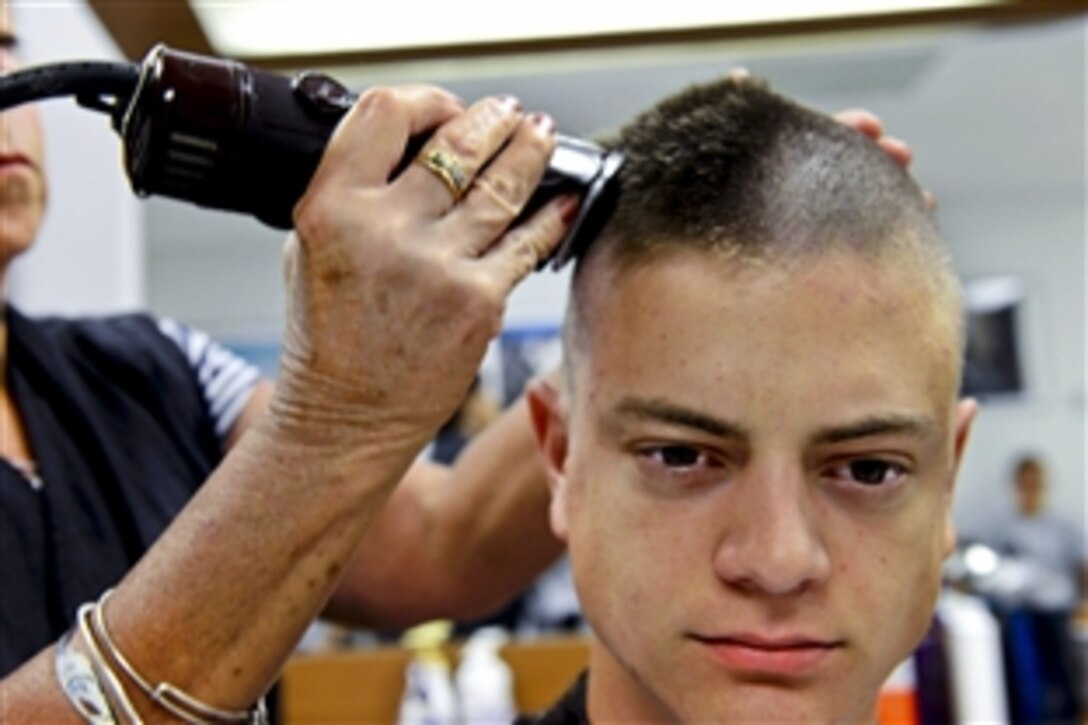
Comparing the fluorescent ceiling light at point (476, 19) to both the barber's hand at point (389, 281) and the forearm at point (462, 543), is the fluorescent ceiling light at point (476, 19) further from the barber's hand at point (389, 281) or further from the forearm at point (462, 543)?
the forearm at point (462, 543)

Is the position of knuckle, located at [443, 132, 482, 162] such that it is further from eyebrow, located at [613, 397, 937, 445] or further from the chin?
the chin

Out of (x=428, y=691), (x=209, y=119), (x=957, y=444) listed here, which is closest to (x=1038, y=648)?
(x=428, y=691)

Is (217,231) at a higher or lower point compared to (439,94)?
lower

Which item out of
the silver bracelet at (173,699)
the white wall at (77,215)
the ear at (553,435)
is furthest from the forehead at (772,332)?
the white wall at (77,215)

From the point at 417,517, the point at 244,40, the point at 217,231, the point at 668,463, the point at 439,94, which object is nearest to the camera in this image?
the point at 439,94

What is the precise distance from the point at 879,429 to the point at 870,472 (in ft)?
0.13

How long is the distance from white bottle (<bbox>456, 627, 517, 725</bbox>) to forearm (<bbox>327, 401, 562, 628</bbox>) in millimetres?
981

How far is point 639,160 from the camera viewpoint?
108cm

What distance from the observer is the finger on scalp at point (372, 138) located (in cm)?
80

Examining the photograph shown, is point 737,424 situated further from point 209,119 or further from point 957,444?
point 209,119

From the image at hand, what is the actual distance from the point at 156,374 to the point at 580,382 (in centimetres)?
50

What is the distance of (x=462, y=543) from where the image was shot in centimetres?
148

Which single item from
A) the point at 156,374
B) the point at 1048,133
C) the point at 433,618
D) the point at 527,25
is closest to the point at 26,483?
the point at 156,374

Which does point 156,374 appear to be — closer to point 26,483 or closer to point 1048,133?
point 26,483
